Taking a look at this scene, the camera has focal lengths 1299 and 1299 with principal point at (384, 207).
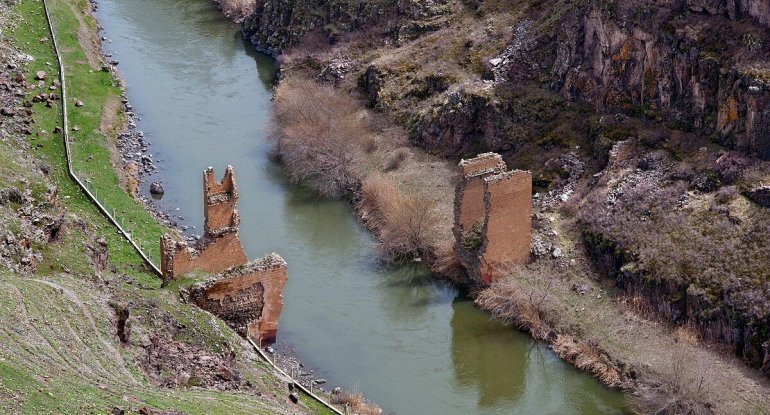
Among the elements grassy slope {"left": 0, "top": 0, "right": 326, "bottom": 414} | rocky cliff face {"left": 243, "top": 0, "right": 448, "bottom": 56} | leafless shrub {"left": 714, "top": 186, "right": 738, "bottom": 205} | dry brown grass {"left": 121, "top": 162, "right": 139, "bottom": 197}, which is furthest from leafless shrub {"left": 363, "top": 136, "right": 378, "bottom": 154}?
leafless shrub {"left": 714, "top": 186, "right": 738, "bottom": 205}

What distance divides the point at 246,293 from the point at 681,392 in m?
12.3

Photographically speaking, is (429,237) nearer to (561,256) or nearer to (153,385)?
(561,256)

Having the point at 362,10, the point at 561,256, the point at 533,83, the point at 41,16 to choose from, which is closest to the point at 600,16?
the point at 533,83

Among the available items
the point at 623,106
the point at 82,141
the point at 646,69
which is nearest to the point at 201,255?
the point at 82,141

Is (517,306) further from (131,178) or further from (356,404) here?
(131,178)

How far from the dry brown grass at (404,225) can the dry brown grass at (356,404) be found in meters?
9.32

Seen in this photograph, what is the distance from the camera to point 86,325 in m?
31.1

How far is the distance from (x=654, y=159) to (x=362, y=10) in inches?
913

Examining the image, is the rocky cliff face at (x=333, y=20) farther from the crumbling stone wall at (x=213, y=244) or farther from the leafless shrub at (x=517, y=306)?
the crumbling stone wall at (x=213, y=244)

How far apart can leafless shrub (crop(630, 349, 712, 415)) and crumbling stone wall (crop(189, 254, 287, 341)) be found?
10720mm

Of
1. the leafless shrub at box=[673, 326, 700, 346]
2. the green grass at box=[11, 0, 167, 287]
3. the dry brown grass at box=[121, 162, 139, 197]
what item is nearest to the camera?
the leafless shrub at box=[673, 326, 700, 346]

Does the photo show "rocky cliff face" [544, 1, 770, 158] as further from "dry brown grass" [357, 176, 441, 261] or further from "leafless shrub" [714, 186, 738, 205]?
"dry brown grass" [357, 176, 441, 261]

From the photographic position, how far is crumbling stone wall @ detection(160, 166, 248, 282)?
37.2 meters

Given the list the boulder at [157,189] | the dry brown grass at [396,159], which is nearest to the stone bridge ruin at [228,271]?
the boulder at [157,189]
